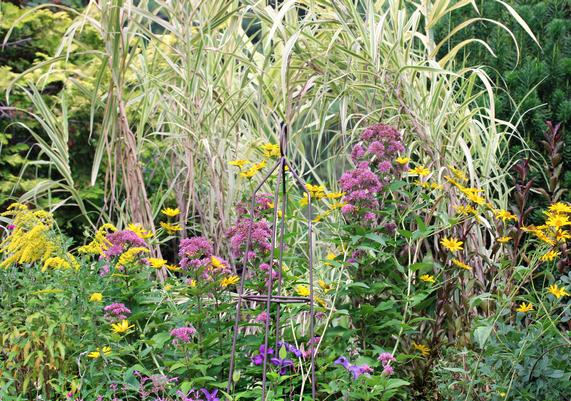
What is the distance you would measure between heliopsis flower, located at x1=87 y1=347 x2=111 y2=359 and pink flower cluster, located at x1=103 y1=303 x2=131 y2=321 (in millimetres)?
90

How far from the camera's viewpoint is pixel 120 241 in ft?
7.94

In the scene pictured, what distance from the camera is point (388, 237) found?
2.54 metres

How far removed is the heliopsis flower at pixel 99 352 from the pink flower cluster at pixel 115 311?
90 millimetres

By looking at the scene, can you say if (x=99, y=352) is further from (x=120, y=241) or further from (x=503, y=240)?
(x=503, y=240)

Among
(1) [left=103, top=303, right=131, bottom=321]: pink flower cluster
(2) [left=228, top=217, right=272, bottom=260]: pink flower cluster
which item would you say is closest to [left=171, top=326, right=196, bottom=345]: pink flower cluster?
(1) [left=103, top=303, right=131, bottom=321]: pink flower cluster

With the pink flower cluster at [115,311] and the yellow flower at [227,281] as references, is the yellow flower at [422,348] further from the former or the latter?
the pink flower cluster at [115,311]

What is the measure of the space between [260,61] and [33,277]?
66.7 inches

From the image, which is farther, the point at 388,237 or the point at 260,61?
the point at 260,61

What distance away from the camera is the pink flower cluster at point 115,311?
2.23m

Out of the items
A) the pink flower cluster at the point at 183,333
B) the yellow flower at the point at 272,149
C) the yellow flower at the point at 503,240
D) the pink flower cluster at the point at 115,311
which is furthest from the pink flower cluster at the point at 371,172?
the pink flower cluster at the point at 115,311

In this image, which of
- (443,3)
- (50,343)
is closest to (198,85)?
(443,3)

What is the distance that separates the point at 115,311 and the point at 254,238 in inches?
17.2

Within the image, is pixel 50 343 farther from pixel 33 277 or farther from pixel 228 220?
pixel 228 220

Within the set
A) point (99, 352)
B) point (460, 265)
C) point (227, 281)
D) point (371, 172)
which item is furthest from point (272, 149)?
point (99, 352)
